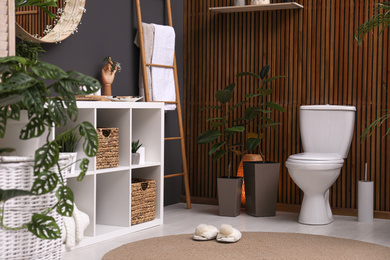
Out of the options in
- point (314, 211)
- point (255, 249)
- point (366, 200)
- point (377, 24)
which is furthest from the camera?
point (366, 200)

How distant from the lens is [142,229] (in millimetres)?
4254

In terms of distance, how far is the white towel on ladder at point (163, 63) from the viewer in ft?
16.3

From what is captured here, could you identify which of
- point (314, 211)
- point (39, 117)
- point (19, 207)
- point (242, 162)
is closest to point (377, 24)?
point (314, 211)

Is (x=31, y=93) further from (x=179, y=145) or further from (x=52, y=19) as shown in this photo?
(x=179, y=145)

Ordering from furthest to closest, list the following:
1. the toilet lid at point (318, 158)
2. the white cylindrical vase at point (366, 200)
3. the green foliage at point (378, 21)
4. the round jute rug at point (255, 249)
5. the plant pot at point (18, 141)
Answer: the white cylindrical vase at point (366, 200) → the toilet lid at point (318, 158) → the green foliage at point (378, 21) → the round jute rug at point (255, 249) → the plant pot at point (18, 141)

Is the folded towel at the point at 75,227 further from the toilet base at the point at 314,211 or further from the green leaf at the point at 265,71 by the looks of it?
the green leaf at the point at 265,71

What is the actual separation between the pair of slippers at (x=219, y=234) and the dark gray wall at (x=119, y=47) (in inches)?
57.9

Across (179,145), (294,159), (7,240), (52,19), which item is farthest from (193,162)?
(7,240)

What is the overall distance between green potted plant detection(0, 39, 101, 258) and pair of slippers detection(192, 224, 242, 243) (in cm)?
150

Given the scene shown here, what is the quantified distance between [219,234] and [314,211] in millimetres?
1075

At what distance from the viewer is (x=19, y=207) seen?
240 centimetres

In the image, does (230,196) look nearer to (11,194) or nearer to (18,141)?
(18,141)

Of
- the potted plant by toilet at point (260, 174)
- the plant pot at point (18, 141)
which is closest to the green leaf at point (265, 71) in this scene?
the potted plant by toilet at point (260, 174)

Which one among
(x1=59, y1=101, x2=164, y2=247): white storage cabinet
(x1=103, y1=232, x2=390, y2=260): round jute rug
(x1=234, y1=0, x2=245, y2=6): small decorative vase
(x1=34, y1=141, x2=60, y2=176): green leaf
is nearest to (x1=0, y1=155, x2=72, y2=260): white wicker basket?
(x1=34, y1=141, x2=60, y2=176): green leaf
